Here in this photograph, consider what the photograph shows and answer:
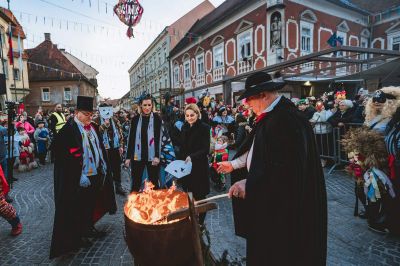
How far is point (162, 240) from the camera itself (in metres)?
2.13

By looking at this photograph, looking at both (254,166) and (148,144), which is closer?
(254,166)

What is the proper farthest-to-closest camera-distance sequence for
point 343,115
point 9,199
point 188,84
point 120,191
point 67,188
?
1. point 188,84
2. point 343,115
3. point 120,191
4. point 9,199
5. point 67,188

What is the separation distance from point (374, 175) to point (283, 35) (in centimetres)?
1429

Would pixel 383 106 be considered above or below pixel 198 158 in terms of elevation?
above

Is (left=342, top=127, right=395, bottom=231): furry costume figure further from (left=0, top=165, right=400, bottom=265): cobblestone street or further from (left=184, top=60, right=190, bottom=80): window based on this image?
(left=184, top=60, right=190, bottom=80): window

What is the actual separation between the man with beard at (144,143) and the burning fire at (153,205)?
1.34 meters

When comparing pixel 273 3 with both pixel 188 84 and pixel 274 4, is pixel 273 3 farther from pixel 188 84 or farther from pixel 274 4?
pixel 188 84

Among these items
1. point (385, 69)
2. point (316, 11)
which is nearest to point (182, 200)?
point (385, 69)

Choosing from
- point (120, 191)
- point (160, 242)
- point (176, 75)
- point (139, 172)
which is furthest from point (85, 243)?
point (176, 75)

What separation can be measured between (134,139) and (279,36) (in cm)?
1452

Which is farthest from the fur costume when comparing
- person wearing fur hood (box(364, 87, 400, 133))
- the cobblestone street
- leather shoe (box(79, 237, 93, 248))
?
leather shoe (box(79, 237, 93, 248))

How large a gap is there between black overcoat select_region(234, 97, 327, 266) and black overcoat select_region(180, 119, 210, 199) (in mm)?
1773

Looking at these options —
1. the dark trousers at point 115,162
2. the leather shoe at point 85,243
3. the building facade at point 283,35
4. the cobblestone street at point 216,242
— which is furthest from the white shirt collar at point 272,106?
the building facade at point 283,35

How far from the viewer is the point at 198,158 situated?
3891mm
